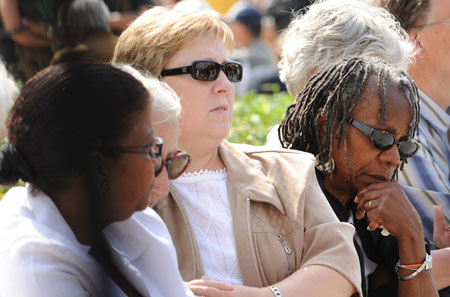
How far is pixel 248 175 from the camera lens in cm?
238

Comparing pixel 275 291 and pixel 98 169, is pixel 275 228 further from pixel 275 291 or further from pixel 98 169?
pixel 98 169

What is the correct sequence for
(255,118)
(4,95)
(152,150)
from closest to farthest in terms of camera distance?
1. (152,150)
2. (4,95)
3. (255,118)

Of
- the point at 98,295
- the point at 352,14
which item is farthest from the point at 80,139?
the point at 352,14

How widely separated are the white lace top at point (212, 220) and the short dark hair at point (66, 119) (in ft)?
2.47

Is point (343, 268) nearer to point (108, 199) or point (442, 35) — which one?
point (108, 199)

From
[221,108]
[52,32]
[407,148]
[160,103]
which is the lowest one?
[407,148]

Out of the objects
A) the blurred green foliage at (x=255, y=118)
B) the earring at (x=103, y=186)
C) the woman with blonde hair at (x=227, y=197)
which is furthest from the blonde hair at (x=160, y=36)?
the blurred green foliage at (x=255, y=118)

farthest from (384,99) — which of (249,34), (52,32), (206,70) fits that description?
(249,34)

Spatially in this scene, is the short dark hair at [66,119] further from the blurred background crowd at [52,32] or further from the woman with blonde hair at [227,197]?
the woman with blonde hair at [227,197]

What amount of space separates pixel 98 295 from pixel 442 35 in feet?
8.31

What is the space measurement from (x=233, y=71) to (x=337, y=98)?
0.42 metres

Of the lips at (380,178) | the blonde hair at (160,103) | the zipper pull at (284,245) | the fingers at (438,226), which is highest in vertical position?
the blonde hair at (160,103)

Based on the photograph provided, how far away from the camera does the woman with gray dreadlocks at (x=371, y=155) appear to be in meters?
2.50

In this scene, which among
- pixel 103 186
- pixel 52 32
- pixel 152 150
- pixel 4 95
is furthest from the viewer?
pixel 4 95
